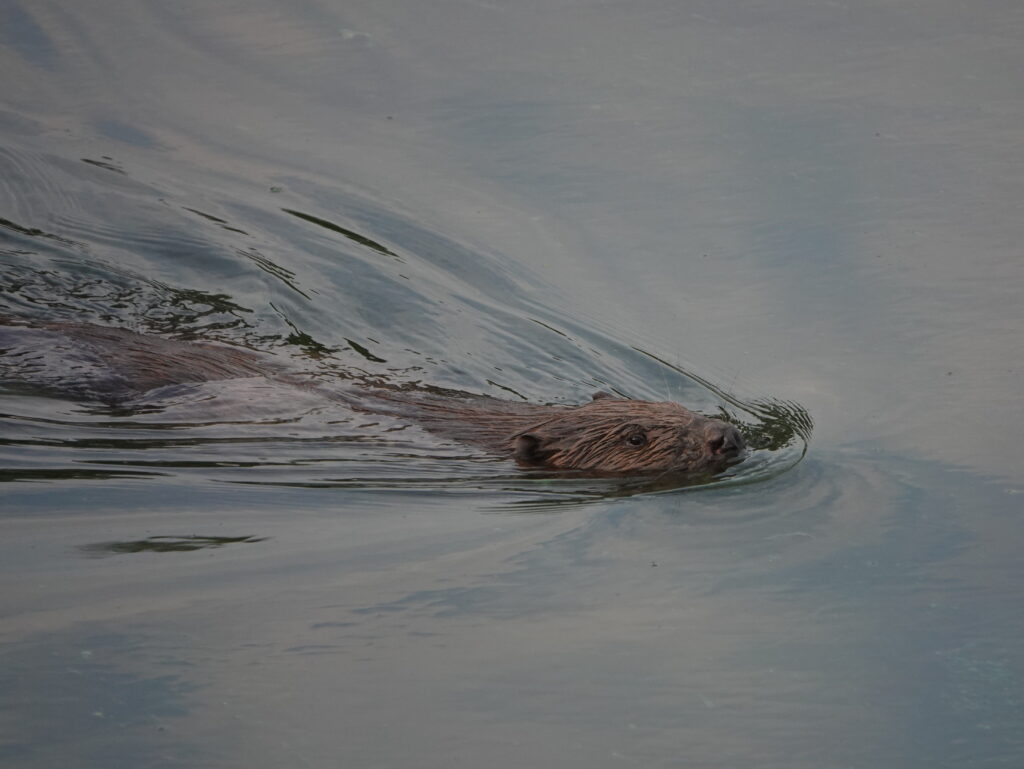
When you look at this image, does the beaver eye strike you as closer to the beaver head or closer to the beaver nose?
the beaver head

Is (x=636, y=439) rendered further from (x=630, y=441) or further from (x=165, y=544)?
(x=165, y=544)

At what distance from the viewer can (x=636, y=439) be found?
22.1ft

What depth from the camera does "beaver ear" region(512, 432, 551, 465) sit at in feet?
22.3

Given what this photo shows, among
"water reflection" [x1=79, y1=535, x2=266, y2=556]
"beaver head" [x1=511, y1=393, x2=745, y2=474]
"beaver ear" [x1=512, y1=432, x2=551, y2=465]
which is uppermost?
"beaver head" [x1=511, y1=393, x2=745, y2=474]

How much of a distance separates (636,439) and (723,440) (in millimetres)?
435

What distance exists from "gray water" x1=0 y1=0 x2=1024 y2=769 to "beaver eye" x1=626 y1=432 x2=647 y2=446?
0.85 feet

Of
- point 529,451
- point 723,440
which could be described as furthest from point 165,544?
point 723,440

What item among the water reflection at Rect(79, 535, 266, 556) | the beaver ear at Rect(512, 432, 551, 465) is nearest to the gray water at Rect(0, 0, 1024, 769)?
the water reflection at Rect(79, 535, 266, 556)

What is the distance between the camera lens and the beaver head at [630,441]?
6.61 meters

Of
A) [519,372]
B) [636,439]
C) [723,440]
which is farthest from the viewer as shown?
[519,372]

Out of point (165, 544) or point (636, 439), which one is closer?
point (165, 544)

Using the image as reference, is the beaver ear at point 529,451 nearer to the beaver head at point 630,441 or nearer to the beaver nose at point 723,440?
the beaver head at point 630,441

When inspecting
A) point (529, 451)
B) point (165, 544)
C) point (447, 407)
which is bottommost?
point (165, 544)

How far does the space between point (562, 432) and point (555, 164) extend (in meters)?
3.34
